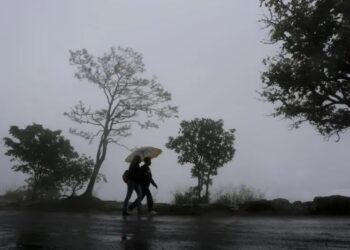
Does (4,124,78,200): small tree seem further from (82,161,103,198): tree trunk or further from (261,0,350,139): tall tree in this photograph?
(261,0,350,139): tall tree

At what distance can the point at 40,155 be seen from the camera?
Answer: 2600 cm

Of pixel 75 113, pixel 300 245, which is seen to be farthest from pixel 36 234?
pixel 75 113

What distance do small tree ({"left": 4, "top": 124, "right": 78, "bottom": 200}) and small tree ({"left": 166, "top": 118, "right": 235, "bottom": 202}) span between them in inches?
298

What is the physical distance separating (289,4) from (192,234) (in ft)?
30.1

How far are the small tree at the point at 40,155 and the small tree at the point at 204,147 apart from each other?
7.56 m

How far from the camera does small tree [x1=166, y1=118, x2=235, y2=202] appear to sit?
73.4 ft

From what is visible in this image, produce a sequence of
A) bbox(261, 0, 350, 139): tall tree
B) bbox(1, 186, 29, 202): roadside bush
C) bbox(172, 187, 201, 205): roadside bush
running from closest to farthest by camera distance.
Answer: bbox(261, 0, 350, 139): tall tree < bbox(172, 187, 201, 205): roadside bush < bbox(1, 186, 29, 202): roadside bush

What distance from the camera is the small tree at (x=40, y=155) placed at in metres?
25.5

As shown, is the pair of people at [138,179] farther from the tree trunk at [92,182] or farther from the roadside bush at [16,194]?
the roadside bush at [16,194]

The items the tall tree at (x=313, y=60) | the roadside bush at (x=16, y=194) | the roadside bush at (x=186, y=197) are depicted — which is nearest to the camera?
the tall tree at (x=313, y=60)

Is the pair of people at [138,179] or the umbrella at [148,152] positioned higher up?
the umbrella at [148,152]

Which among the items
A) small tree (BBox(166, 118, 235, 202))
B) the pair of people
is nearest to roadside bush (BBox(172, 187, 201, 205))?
small tree (BBox(166, 118, 235, 202))

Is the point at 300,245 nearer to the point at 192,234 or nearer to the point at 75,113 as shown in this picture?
the point at 192,234

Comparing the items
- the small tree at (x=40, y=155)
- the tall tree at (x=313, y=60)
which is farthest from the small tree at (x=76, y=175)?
the tall tree at (x=313, y=60)
